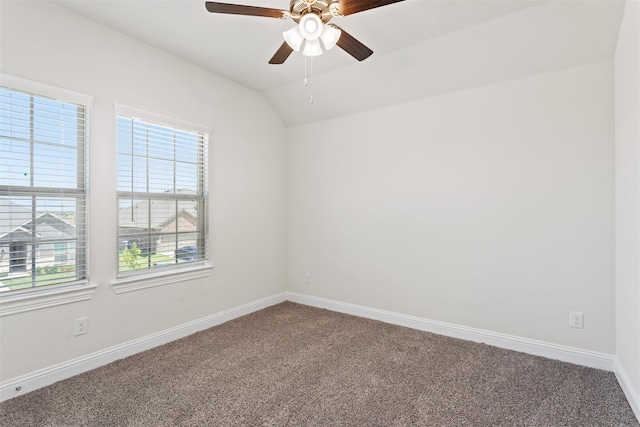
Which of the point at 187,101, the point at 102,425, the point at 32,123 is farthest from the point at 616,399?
the point at 32,123

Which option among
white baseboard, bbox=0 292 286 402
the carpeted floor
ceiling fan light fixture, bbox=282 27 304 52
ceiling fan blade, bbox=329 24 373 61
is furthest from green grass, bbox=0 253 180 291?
ceiling fan blade, bbox=329 24 373 61

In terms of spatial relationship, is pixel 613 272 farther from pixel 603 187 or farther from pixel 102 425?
pixel 102 425

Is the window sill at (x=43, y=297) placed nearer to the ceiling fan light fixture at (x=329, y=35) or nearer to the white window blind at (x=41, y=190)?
the white window blind at (x=41, y=190)

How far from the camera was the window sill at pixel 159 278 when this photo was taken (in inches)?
105

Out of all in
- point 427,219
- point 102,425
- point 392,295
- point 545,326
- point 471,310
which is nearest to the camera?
point 102,425

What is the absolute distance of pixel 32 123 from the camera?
2.21m

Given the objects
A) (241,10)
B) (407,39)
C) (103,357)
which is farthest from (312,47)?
(103,357)

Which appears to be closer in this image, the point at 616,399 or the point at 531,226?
the point at 616,399

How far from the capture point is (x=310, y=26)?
1.73 metres

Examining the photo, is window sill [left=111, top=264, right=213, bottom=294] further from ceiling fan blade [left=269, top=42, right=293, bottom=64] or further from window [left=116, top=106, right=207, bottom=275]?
ceiling fan blade [left=269, top=42, right=293, bottom=64]

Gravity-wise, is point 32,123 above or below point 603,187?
above

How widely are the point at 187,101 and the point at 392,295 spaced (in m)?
2.84

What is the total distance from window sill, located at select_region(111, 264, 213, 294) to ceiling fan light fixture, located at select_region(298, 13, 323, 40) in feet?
7.63

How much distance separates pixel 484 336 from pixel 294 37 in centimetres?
286
